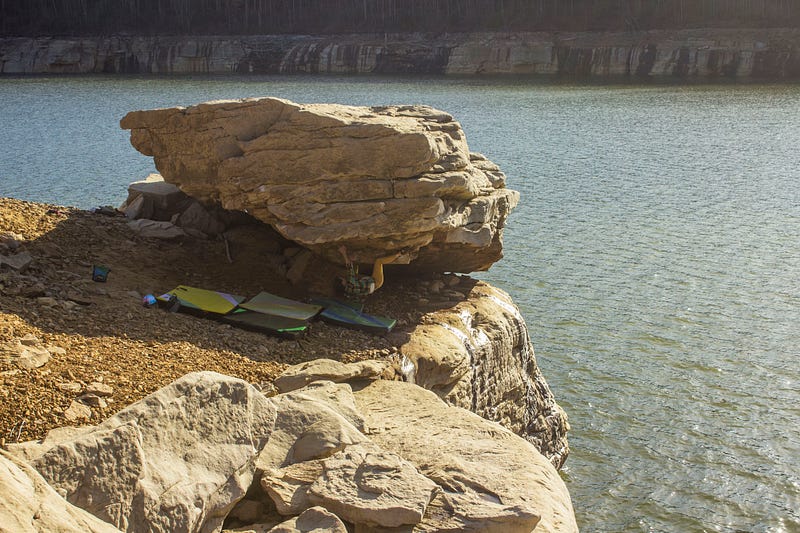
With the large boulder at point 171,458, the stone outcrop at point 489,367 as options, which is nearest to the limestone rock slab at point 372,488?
the large boulder at point 171,458

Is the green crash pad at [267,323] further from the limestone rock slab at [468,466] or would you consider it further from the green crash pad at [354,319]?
the limestone rock slab at [468,466]

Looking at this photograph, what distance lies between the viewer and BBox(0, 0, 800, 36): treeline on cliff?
5331 centimetres

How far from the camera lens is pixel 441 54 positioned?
5438 cm

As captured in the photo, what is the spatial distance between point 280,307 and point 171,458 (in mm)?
3881

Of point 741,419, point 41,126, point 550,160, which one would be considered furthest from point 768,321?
point 41,126

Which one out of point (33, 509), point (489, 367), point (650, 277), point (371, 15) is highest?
point (371, 15)

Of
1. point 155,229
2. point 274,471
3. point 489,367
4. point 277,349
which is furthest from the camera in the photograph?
point 155,229

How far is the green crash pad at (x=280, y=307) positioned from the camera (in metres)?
8.83

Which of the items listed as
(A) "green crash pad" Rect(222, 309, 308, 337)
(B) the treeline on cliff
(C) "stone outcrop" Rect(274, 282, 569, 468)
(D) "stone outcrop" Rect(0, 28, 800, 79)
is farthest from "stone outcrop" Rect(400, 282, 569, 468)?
(B) the treeline on cliff

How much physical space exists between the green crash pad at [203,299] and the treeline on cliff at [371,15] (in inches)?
1930

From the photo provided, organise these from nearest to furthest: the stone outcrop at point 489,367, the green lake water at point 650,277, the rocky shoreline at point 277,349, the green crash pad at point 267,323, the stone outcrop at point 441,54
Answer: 1. the rocky shoreline at point 277,349
2. the green crash pad at point 267,323
3. the stone outcrop at point 489,367
4. the green lake water at point 650,277
5. the stone outcrop at point 441,54

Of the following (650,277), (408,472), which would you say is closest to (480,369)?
(408,472)

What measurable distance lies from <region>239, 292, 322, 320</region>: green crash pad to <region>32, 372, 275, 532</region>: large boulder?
304 cm

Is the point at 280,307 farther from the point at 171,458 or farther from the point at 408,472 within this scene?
the point at 171,458
